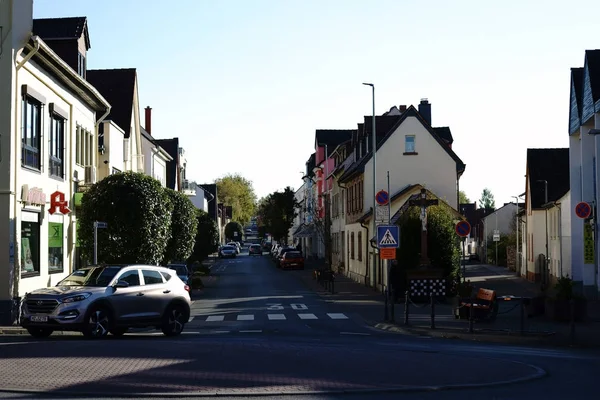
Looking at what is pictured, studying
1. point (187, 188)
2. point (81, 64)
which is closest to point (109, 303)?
point (81, 64)

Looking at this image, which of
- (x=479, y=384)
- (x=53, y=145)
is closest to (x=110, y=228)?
(x=53, y=145)

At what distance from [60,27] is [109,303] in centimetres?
1765

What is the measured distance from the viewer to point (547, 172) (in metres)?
59.7

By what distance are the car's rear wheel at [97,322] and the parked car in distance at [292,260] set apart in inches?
2079

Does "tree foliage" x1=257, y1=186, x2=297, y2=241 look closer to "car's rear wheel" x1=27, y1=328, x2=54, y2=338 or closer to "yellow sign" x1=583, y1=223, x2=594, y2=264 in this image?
"yellow sign" x1=583, y1=223, x2=594, y2=264

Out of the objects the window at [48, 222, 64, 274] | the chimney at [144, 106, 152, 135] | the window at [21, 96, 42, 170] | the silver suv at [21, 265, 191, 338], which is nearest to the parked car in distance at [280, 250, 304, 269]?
the chimney at [144, 106, 152, 135]

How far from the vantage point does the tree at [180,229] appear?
4488cm

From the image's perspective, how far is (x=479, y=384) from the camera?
12305mm

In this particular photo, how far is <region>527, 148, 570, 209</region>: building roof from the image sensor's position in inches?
2311

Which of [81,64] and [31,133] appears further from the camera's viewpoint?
[81,64]

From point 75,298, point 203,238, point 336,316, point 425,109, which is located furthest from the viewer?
point 203,238

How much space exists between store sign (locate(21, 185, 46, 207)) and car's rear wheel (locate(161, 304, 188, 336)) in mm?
6204

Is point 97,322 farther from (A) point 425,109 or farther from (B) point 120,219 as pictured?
(A) point 425,109

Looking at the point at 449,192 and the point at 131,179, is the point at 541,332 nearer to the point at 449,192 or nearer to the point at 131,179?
the point at 131,179
